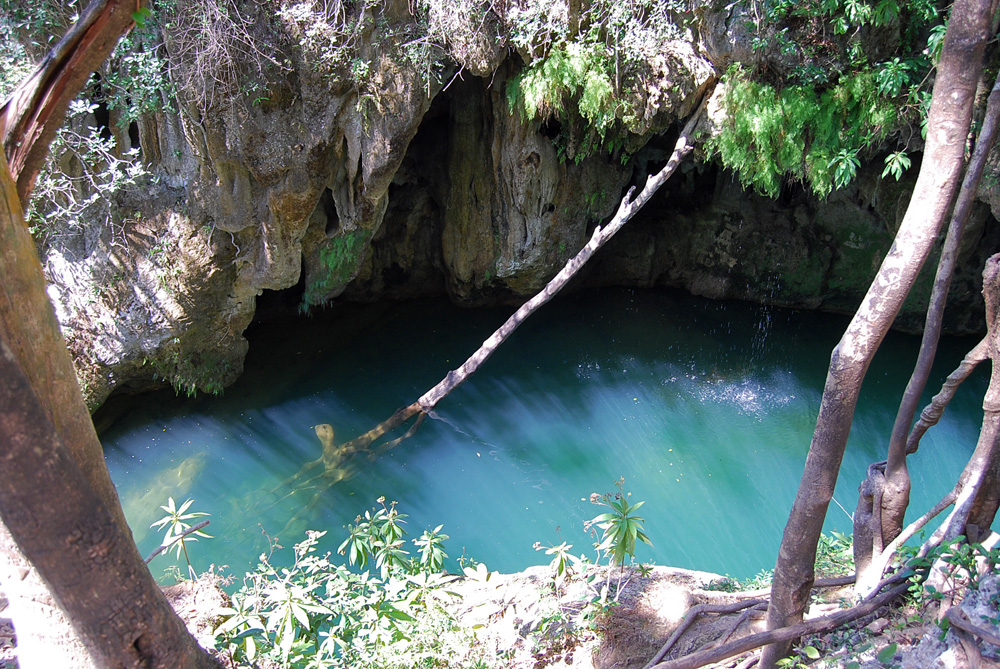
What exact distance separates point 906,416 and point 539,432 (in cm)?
407

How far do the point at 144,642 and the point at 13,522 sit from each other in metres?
0.59

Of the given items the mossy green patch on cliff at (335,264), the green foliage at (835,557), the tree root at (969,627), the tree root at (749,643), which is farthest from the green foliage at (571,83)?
the tree root at (969,627)

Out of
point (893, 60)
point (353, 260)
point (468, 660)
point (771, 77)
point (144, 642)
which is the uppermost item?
point (353, 260)

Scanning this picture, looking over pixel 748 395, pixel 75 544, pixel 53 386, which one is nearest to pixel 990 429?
pixel 75 544

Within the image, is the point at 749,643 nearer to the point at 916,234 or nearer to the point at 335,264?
the point at 916,234

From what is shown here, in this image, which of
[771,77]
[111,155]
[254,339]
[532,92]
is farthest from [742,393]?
[111,155]

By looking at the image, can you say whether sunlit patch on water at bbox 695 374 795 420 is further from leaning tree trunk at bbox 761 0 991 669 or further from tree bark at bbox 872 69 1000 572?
leaning tree trunk at bbox 761 0 991 669

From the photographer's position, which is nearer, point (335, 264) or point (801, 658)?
point (801, 658)

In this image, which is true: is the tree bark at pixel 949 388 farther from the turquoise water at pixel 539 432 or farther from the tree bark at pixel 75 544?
the tree bark at pixel 75 544

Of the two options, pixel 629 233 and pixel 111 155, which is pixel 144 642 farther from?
pixel 629 233

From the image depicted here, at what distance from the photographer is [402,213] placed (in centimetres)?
816

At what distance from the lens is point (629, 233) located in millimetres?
8812

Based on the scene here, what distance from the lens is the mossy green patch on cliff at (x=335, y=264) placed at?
706cm

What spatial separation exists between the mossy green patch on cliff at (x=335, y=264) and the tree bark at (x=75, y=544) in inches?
215
